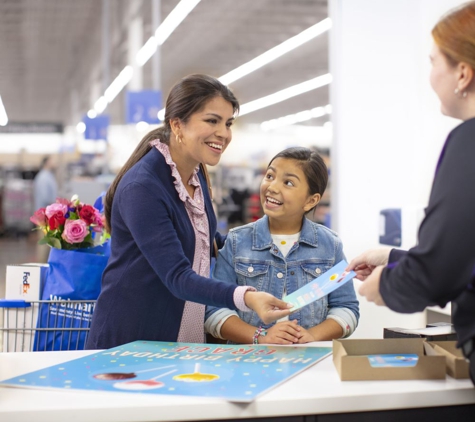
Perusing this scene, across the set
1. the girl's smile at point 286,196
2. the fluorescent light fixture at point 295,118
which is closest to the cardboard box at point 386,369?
the girl's smile at point 286,196

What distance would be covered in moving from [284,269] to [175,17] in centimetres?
1078

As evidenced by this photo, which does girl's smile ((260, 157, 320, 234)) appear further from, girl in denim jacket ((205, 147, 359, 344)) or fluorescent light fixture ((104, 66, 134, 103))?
fluorescent light fixture ((104, 66, 134, 103))

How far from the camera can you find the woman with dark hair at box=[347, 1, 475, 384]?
1.24 metres

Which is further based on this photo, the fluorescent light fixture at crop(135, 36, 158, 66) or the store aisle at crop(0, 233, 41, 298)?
the fluorescent light fixture at crop(135, 36, 158, 66)

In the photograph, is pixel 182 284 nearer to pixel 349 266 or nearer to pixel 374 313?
pixel 349 266

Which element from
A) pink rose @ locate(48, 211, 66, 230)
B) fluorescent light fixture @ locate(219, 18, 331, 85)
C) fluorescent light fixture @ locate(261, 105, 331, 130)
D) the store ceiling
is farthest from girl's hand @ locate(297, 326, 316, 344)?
fluorescent light fixture @ locate(261, 105, 331, 130)

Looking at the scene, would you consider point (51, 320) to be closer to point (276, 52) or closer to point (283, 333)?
point (283, 333)

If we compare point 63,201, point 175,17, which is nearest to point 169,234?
point 63,201

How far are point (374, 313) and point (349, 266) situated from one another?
2.97 m

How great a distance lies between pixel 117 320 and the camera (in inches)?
80.6

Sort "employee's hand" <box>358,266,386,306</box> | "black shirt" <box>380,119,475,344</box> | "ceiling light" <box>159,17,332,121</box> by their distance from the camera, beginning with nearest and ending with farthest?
1. "black shirt" <box>380,119,475,344</box>
2. "employee's hand" <box>358,266,386,306</box>
3. "ceiling light" <box>159,17,332,121</box>

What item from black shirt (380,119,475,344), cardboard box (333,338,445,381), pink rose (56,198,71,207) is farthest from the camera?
pink rose (56,198,71,207)

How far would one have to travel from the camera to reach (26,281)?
2.58 meters

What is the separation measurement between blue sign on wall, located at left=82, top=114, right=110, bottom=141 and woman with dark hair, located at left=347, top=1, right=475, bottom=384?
11.4 metres
